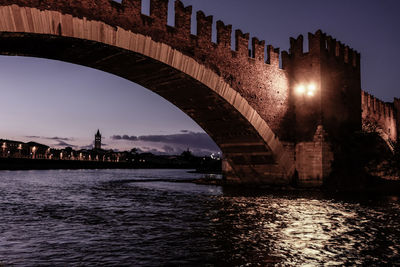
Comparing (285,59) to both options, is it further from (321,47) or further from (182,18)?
(182,18)

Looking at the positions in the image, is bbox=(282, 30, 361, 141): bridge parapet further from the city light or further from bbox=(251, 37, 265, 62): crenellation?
bbox=(251, 37, 265, 62): crenellation

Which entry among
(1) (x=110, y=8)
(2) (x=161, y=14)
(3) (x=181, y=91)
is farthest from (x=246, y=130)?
(1) (x=110, y=8)

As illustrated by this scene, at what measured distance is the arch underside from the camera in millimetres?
9766

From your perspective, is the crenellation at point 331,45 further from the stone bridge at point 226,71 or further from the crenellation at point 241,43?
the crenellation at point 241,43

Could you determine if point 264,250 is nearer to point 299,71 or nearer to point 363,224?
point 363,224

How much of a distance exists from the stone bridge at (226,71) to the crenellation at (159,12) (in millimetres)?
33

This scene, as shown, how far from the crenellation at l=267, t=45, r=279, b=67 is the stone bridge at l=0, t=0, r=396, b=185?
43 millimetres

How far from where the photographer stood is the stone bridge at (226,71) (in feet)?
31.0

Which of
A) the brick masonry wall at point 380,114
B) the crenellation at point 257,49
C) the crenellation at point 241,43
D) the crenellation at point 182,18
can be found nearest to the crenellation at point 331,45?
the crenellation at point 257,49

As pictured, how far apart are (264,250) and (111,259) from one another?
196 cm

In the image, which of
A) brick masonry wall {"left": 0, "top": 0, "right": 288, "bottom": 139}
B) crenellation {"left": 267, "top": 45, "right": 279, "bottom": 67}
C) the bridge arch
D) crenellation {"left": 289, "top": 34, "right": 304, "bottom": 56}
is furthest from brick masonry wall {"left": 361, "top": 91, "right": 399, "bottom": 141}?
the bridge arch

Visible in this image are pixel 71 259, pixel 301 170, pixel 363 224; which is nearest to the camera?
pixel 71 259

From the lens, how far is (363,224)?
24.8 feet

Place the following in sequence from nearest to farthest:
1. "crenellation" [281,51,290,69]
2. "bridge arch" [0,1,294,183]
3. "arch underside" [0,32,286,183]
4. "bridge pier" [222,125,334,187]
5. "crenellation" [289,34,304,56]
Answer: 1. "bridge arch" [0,1,294,183]
2. "arch underside" [0,32,286,183]
3. "bridge pier" [222,125,334,187]
4. "crenellation" [289,34,304,56]
5. "crenellation" [281,51,290,69]
